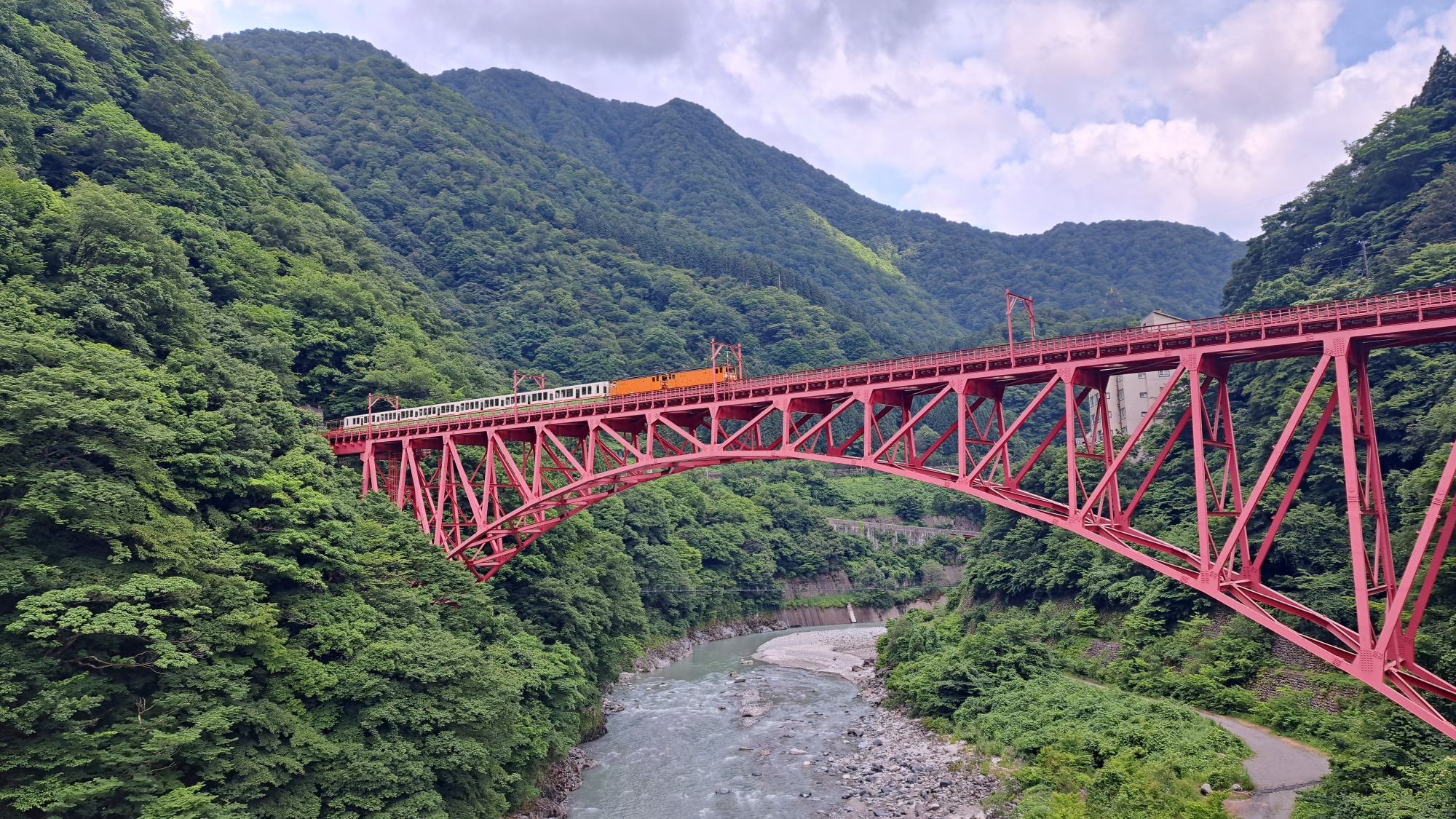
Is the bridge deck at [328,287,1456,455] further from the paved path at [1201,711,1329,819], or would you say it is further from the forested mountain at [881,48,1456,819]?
the paved path at [1201,711,1329,819]

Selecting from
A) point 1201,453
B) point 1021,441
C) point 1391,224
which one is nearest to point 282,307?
point 1201,453

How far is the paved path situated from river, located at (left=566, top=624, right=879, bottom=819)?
1142 centimetres

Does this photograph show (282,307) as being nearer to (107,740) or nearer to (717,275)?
(107,740)

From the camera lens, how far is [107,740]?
18062mm

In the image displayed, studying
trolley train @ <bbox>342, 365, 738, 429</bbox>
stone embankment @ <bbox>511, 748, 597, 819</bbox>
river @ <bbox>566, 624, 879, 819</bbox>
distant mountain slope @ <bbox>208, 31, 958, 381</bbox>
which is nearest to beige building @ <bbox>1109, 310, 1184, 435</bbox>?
river @ <bbox>566, 624, 879, 819</bbox>

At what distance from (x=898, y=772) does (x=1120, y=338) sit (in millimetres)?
16114

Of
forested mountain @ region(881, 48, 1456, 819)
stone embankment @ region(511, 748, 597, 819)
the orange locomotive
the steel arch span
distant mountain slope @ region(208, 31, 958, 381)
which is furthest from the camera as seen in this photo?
distant mountain slope @ region(208, 31, 958, 381)

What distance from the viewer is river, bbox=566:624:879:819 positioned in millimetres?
27141

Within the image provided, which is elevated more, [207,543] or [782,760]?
[207,543]

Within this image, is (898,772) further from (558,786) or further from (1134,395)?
(1134,395)

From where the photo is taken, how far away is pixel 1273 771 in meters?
21.1

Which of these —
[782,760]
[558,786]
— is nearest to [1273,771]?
[782,760]

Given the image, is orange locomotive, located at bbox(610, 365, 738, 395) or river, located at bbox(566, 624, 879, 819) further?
orange locomotive, located at bbox(610, 365, 738, 395)

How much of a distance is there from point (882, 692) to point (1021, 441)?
6412cm
